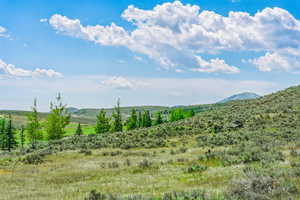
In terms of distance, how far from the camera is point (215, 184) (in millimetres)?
10180

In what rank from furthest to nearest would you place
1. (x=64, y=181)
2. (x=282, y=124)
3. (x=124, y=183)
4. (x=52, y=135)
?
(x=52, y=135) → (x=282, y=124) → (x=64, y=181) → (x=124, y=183)

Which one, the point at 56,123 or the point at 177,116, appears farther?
the point at 177,116

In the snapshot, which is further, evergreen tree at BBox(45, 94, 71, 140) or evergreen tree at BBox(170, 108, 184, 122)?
evergreen tree at BBox(170, 108, 184, 122)

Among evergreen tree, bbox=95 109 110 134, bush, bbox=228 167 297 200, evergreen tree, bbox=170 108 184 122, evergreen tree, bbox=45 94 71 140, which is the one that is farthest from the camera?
evergreen tree, bbox=170 108 184 122

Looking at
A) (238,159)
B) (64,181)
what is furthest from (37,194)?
(238,159)

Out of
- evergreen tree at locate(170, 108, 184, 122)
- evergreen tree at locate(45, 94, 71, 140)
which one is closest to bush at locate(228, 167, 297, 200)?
evergreen tree at locate(45, 94, 71, 140)

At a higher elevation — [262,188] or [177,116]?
[262,188]

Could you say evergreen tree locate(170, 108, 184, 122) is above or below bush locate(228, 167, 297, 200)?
below

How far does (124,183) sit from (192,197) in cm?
484

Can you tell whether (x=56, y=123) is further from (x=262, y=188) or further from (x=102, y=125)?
(x=262, y=188)

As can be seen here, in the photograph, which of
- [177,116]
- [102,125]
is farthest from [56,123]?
[177,116]

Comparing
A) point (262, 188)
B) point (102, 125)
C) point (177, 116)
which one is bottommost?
point (102, 125)

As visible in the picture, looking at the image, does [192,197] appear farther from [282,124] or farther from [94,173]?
[282,124]

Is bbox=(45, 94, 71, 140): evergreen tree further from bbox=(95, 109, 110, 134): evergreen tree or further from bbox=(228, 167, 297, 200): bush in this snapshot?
bbox=(228, 167, 297, 200): bush
